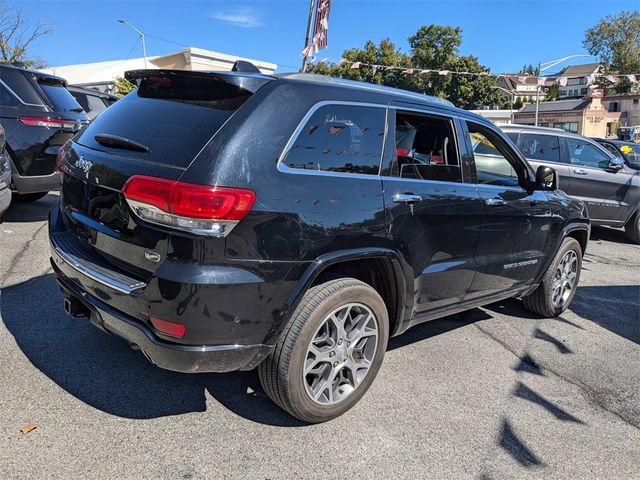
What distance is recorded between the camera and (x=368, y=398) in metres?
3.20

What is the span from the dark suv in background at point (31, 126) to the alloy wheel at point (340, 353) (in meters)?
5.30

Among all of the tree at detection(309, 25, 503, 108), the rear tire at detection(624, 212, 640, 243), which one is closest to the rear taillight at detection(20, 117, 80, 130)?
the rear tire at detection(624, 212, 640, 243)

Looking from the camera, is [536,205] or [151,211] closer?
[151,211]

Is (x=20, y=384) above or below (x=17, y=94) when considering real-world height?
below

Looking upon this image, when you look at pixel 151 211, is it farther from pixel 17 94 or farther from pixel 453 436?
pixel 17 94

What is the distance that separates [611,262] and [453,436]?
609cm

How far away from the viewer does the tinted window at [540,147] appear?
8.95 meters

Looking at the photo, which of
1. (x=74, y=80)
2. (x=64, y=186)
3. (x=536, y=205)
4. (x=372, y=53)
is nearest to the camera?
(x=64, y=186)

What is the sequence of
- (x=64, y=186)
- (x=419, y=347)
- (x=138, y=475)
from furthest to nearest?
(x=419, y=347)
(x=64, y=186)
(x=138, y=475)

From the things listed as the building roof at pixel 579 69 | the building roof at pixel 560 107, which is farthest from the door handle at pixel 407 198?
the building roof at pixel 579 69

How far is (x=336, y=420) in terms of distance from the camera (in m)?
2.94

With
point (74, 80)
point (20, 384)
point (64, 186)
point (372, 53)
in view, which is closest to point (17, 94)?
point (64, 186)

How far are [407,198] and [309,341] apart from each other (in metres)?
1.08

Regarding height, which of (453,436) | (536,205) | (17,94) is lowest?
(453,436)
